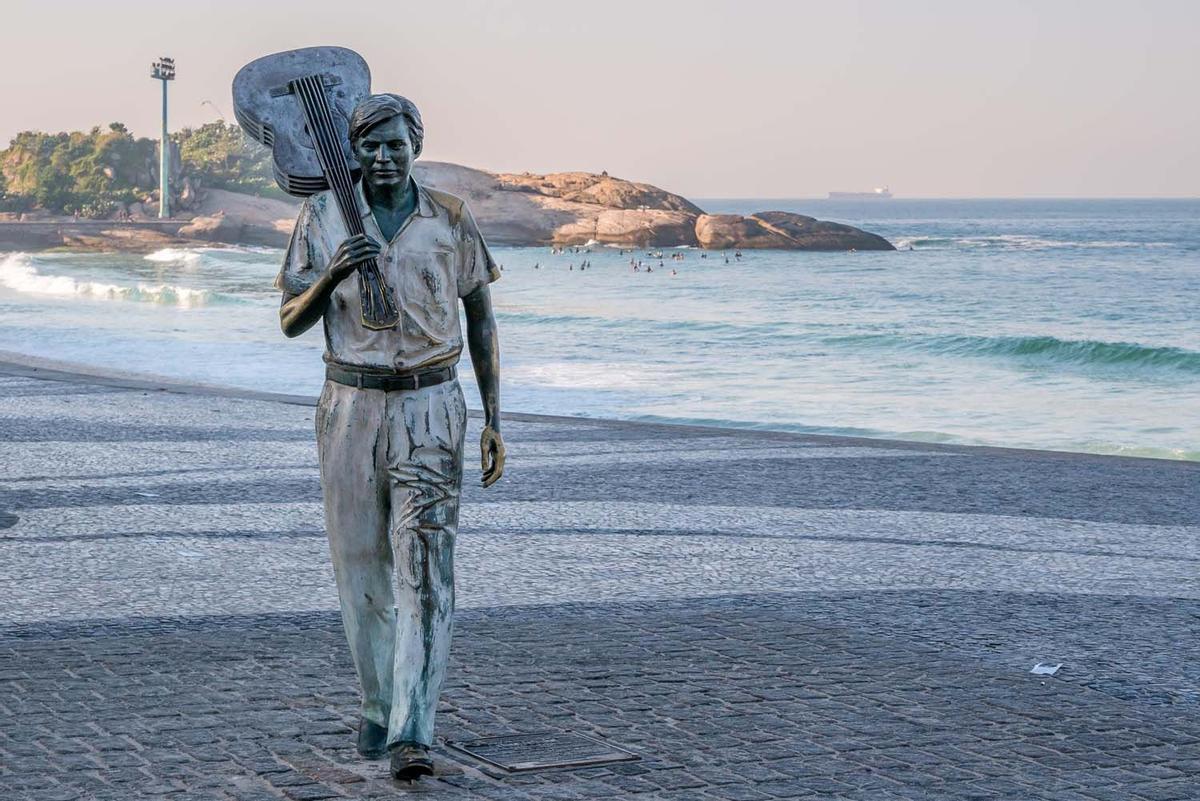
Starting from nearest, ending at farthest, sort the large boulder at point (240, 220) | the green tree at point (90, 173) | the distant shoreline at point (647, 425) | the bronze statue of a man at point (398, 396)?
the bronze statue of a man at point (398, 396)
the distant shoreline at point (647, 425)
the large boulder at point (240, 220)
the green tree at point (90, 173)

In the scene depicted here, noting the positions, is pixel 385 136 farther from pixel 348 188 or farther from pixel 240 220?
pixel 240 220

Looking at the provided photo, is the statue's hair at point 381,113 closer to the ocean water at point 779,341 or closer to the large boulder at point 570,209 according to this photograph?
the ocean water at point 779,341

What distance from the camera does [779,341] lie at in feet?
128

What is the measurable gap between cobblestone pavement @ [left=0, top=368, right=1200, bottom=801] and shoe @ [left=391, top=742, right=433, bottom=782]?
0.05 meters

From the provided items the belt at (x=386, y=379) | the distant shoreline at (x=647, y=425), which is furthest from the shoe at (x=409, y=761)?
the distant shoreline at (x=647, y=425)

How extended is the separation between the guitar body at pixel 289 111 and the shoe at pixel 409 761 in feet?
5.26

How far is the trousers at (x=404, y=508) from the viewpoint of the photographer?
15.7 feet

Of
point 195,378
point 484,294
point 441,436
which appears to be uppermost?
point 484,294

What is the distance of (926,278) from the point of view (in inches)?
2808

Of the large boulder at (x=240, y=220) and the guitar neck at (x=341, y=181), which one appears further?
the large boulder at (x=240, y=220)

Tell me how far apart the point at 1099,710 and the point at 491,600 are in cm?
275

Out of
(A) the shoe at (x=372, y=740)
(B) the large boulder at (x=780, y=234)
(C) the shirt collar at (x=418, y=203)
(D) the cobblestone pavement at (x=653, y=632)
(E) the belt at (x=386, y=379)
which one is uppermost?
(B) the large boulder at (x=780, y=234)

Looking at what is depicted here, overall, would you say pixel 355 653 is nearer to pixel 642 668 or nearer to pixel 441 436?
pixel 441 436

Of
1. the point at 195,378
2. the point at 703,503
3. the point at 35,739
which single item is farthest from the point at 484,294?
the point at 195,378
